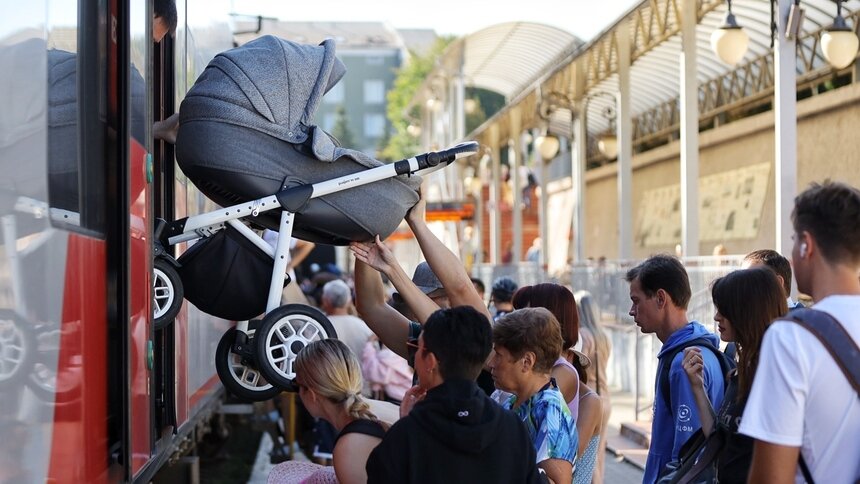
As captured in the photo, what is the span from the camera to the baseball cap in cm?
620

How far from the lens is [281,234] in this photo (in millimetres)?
4902

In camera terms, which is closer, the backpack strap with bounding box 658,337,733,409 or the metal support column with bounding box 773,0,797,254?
the backpack strap with bounding box 658,337,733,409

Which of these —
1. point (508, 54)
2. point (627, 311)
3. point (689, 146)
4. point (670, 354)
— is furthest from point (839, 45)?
point (508, 54)

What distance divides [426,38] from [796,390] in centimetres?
12886

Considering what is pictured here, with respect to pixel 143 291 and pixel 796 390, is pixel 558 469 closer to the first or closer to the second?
pixel 796 390

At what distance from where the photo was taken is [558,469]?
4.23 metres

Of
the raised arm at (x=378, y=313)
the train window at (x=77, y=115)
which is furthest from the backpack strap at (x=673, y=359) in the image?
the train window at (x=77, y=115)

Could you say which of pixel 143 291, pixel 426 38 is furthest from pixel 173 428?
pixel 426 38

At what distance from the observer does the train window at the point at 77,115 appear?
3.69 m

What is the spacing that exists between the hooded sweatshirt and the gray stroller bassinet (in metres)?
1.56

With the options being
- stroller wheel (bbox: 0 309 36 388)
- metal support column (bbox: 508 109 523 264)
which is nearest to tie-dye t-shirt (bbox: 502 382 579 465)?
stroller wheel (bbox: 0 309 36 388)

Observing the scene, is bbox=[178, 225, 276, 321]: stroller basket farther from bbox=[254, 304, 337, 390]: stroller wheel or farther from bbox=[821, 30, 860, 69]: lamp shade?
bbox=[821, 30, 860, 69]: lamp shade

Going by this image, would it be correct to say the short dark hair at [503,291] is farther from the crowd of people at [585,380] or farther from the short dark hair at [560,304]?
the short dark hair at [560,304]

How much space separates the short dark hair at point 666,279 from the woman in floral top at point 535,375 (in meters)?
1.01
